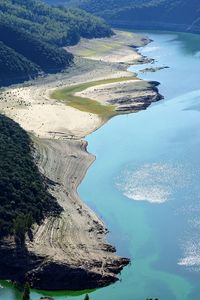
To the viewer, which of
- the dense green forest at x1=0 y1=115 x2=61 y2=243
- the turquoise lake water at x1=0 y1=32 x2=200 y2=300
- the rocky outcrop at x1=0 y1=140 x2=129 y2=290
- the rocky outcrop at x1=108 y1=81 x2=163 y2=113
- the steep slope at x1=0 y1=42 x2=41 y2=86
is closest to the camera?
the rocky outcrop at x1=0 y1=140 x2=129 y2=290

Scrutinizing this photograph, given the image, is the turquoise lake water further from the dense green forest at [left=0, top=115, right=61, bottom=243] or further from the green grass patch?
the dense green forest at [left=0, top=115, right=61, bottom=243]

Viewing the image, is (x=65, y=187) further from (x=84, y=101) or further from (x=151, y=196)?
(x=84, y=101)

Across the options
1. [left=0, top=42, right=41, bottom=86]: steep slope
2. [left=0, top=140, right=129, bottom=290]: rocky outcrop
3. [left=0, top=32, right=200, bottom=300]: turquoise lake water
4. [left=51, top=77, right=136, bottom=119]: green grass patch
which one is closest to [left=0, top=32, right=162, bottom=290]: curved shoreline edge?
[left=0, top=140, right=129, bottom=290]: rocky outcrop

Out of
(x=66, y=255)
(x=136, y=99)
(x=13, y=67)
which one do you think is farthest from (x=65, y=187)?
(x=13, y=67)

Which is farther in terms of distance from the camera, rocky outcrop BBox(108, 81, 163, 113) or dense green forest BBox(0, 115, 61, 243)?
rocky outcrop BBox(108, 81, 163, 113)

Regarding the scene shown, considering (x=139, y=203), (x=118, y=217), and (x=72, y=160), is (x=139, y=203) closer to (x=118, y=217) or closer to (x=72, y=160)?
(x=118, y=217)

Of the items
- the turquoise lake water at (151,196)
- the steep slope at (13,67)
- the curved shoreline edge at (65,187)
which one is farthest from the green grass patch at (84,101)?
the steep slope at (13,67)

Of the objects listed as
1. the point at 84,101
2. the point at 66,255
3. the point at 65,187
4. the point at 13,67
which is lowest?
the point at 66,255
